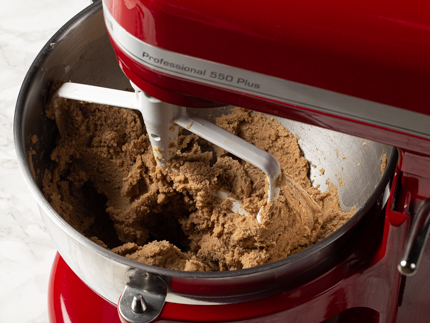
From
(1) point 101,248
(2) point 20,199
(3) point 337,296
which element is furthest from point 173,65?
(2) point 20,199

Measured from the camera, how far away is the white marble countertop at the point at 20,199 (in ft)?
3.25

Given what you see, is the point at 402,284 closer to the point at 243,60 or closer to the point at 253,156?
the point at 253,156

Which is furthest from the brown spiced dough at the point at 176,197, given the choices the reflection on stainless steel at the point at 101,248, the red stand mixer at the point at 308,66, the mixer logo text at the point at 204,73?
the mixer logo text at the point at 204,73

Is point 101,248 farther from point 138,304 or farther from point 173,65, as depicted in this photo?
point 173,65

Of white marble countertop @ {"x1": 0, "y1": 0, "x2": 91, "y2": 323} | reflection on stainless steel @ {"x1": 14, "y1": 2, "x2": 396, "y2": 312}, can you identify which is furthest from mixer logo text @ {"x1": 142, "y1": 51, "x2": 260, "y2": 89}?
white marble countertop @ {"x1": 0, "y1": 0, "x2": 91, "y2": 323}

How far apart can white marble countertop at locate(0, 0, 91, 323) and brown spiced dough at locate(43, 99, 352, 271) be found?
0.25m

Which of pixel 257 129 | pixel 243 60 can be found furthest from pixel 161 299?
pixel 257 129

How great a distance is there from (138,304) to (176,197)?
0.85ft

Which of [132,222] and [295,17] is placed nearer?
[295,17]

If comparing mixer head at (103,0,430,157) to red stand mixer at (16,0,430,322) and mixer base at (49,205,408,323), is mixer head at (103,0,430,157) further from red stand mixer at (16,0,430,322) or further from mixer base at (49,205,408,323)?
mixer base at (49,205,408,323)

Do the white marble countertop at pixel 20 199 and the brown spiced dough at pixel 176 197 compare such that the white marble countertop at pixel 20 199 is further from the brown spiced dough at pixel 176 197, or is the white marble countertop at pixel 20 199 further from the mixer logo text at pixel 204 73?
the mixer logo text at pixel 204 73

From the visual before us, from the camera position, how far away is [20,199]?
1.10 meters

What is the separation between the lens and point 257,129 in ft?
3.09

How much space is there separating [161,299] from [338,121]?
0.29 m
